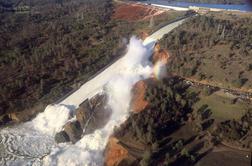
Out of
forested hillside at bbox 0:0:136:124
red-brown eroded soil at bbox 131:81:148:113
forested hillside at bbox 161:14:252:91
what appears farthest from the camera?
forested hillside at bbox 0:0:136:124

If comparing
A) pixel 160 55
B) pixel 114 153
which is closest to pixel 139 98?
pixel 114 153

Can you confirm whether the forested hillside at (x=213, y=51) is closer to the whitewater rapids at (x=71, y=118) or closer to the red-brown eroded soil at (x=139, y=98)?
the whitewater rapids at (x=71, y=118)

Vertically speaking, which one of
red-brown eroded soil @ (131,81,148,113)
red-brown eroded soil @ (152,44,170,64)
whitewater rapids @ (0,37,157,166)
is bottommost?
whitewater rapids @ (0,37,157,166)

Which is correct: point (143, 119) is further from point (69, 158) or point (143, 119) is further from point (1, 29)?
point (1, 29)

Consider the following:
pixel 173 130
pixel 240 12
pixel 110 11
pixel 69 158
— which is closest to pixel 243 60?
pixel 173 130

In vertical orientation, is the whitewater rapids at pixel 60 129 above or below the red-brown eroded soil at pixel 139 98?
below

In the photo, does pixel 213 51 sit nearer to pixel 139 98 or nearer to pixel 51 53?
pixel 139 98

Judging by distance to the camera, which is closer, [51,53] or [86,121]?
[86,121]

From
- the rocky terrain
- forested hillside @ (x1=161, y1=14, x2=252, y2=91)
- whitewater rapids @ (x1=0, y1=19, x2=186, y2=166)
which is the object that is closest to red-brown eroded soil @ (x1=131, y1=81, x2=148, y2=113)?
whitewater rapids @ (x1=0, y1=19, x2=186, y2=166)

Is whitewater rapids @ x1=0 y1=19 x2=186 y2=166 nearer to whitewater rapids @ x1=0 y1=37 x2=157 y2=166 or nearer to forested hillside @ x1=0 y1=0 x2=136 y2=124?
whitewater rapids @ x1=0 y1=37 x2=157 y2=166

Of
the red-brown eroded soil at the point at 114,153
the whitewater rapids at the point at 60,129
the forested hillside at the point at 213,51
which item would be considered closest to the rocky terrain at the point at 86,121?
the whitewater rapids at the point at 60,129

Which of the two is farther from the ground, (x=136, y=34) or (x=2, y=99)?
(x=136, y=34)
